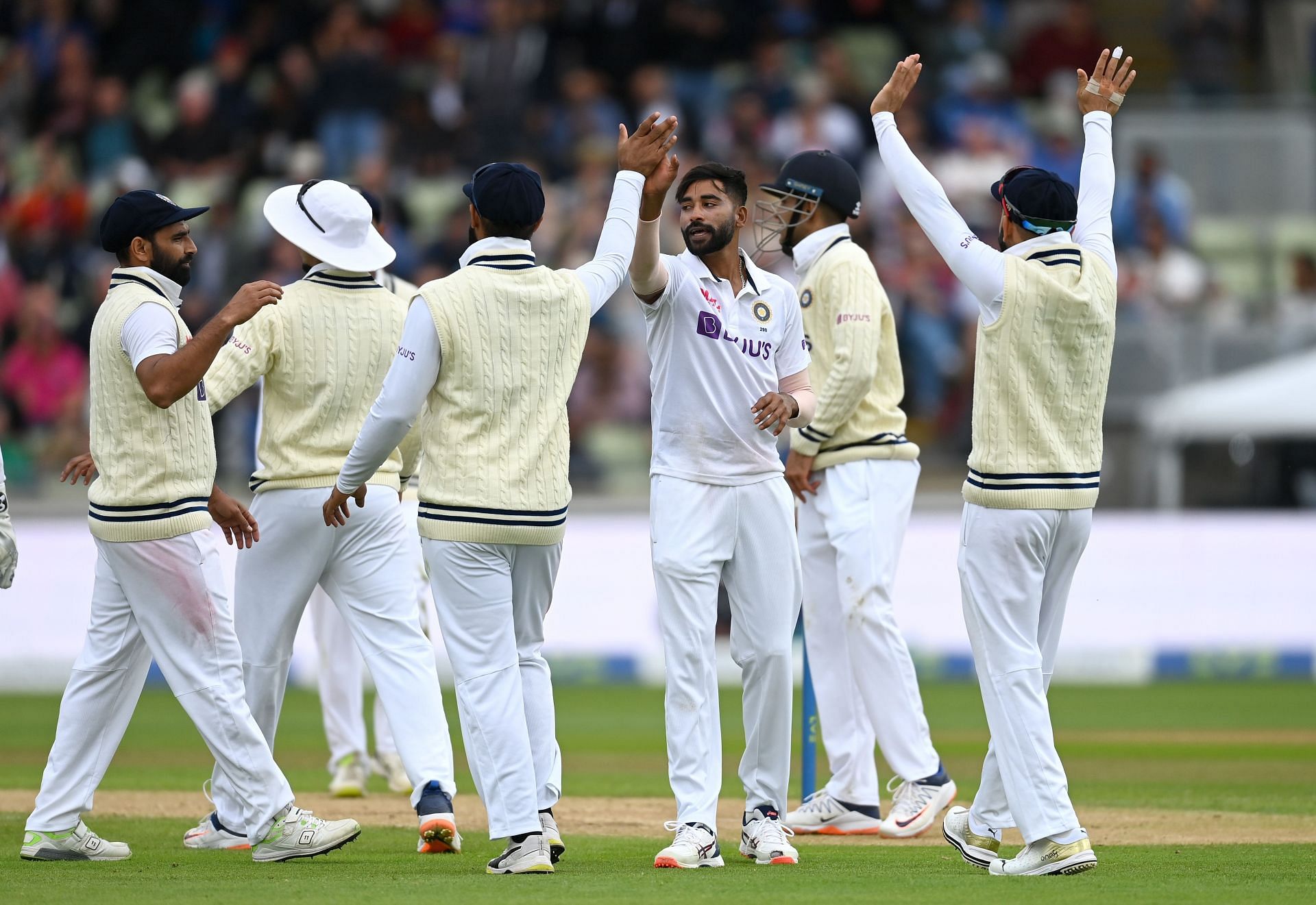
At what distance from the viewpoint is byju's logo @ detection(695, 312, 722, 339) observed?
7281 millimetres

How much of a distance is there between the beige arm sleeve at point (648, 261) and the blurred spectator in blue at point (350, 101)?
13.6m

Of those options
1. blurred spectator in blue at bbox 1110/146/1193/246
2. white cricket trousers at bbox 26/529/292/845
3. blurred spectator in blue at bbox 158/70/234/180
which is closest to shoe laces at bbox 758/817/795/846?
white cricket trousers at bbox 26/529/292/845

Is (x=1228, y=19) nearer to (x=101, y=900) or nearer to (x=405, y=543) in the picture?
(x=405, y=543)

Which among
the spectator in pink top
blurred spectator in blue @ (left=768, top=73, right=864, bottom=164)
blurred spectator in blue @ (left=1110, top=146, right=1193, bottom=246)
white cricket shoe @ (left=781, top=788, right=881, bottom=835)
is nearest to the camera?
white cricket shoe @ (left=781, top=788, right=881, bottom=835)

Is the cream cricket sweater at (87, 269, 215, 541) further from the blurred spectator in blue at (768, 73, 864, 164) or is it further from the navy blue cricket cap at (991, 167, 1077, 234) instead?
the blurred spectator in blue at (768, 73, 864, 164)

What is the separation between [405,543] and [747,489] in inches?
63.5

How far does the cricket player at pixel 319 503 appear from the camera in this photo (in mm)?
7672

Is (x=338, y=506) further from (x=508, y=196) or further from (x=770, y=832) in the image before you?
(x=770, y=832)

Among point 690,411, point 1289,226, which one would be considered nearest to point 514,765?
point 690,411

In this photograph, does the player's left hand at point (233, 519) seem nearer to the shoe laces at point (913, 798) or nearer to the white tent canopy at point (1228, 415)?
the shoe laces at point (913, 798)

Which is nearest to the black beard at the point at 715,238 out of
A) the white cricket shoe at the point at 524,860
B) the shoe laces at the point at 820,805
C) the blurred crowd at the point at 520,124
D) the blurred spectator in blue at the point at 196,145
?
the white cricket shoe at the point at 524,860

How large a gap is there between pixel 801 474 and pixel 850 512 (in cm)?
29

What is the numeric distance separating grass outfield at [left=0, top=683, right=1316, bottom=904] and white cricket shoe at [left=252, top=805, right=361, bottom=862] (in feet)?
0.27

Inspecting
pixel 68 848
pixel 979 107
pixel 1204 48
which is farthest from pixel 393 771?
→ pixel 1204 48
